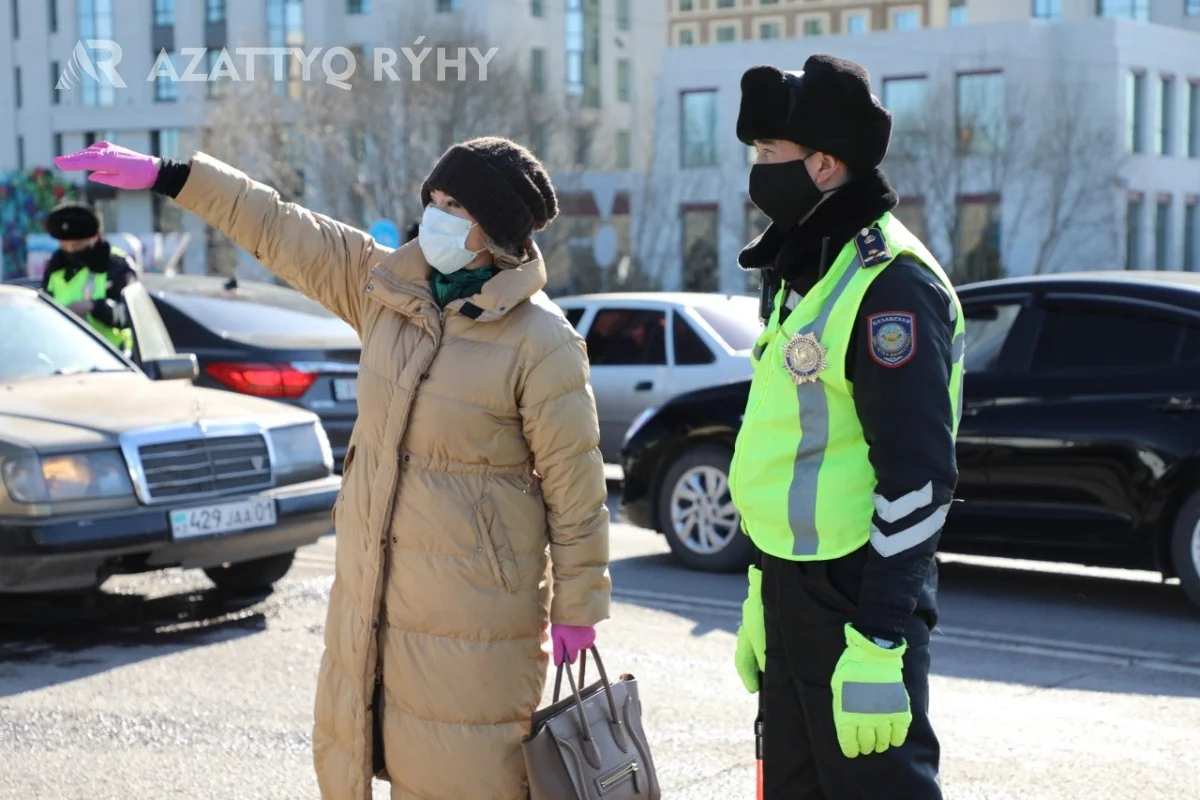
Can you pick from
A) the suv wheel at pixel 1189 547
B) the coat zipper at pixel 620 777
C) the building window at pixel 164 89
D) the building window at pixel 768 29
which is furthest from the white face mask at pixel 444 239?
the building window at pixel 768 29

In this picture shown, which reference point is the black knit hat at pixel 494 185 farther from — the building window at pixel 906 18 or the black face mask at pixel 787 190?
the building window at pixel 906 18

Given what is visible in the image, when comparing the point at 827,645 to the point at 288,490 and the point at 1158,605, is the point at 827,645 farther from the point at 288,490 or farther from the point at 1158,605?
the point at 1158,605

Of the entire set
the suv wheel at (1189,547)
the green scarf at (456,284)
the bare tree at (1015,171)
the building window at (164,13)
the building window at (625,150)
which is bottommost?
the suv wheel at (1189,547)

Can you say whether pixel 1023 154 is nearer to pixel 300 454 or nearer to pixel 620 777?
pixel 300 454

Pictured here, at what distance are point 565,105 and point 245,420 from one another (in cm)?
4634

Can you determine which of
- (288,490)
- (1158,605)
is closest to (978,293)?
(1158,605)

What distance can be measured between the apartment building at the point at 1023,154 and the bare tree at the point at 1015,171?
4 centimetres

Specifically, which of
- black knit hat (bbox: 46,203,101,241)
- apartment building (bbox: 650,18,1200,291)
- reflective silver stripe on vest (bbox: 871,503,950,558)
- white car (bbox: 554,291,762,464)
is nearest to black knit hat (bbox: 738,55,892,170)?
reflective silver stripe on vest (bbox: 871,503,950,558)

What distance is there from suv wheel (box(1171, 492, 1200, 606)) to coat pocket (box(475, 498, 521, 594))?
4.76 metres

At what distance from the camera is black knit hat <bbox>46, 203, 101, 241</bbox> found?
380 inches

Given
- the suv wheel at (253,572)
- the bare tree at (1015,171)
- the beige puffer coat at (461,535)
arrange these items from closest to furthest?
the beige puffer coat at (461,535) < the suv wheel at (253,572) < the bare tree at (1015,171)

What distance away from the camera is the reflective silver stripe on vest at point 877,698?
2.73 metres

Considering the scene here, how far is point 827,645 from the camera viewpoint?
291cm

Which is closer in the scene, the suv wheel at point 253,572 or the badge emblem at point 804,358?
the badge emblem at point 804,358
